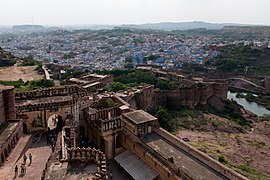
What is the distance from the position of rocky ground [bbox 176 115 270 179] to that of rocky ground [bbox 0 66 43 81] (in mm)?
27746

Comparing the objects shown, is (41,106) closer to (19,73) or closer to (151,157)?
(151,157)

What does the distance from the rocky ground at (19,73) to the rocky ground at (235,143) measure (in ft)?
91.0

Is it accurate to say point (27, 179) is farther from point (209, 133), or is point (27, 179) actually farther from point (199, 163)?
point (209, 133)

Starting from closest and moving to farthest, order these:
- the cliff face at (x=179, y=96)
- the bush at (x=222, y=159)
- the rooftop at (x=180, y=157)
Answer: the rooftop at (x=180, y=157)
the bush at (x=222, y=159)
the cliff face at (x=179, y=96)

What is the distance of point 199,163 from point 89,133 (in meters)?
8.88

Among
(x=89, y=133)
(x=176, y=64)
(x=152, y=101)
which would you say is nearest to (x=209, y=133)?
(x=152, y=101)

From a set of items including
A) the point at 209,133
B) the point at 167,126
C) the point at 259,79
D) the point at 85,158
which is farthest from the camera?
the point at 259,79

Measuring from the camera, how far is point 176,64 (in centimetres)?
8481

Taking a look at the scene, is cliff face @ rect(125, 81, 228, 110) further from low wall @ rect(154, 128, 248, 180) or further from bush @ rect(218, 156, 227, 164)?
low wall @ rect(154, 128, 248, 180)

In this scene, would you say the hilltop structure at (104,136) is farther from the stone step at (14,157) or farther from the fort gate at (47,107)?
the stone step at (14,157)

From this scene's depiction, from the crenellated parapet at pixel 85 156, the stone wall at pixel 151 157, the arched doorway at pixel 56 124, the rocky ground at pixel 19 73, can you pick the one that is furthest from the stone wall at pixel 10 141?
the rocky ground at pixel 19 73

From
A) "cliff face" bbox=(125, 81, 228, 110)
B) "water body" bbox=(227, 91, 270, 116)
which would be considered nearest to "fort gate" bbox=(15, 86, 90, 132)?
"cliff face" bbox=(125, 81, 228, 110)

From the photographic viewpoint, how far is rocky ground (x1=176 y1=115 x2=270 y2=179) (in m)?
27.0

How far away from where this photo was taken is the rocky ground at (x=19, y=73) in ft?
169
